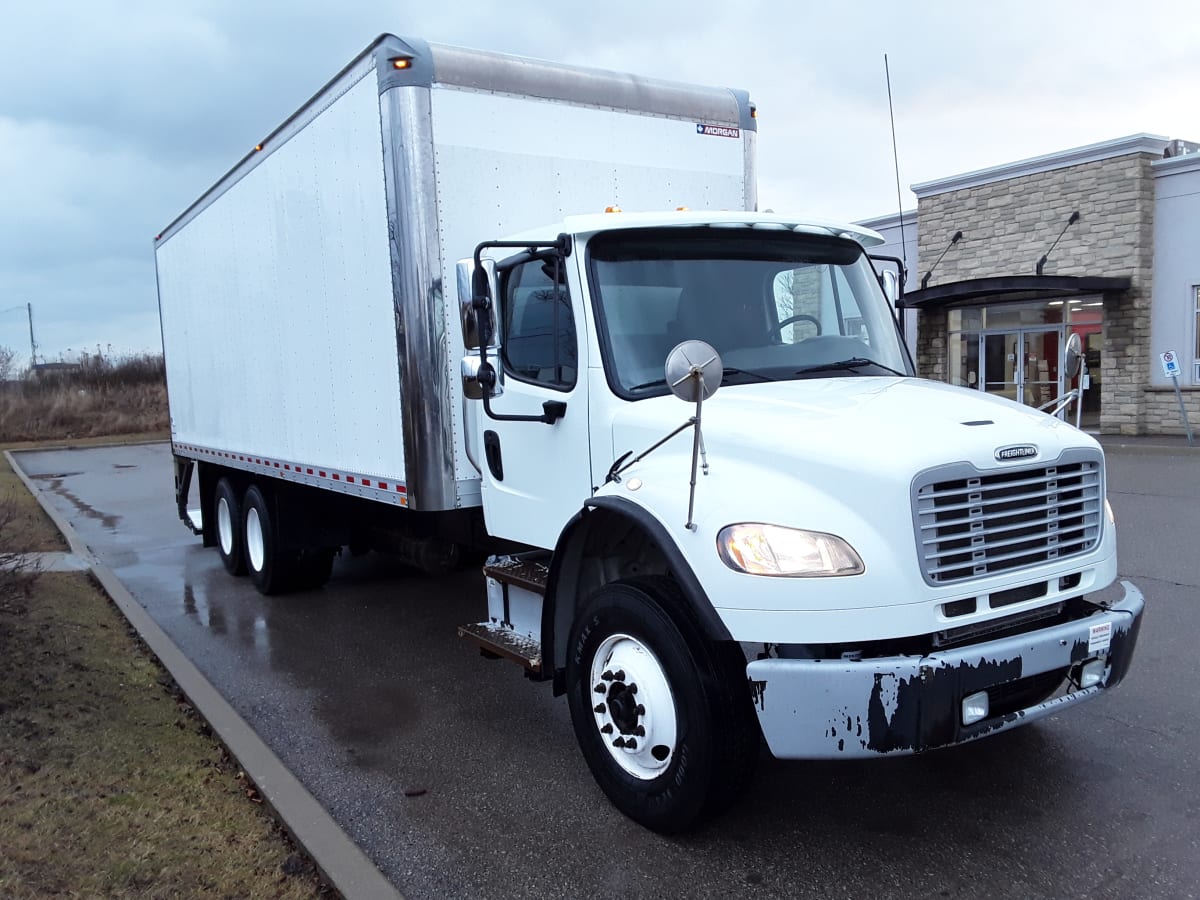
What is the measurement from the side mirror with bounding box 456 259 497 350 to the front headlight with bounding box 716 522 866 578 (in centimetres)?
192

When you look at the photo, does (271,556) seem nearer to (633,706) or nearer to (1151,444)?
(633,706)

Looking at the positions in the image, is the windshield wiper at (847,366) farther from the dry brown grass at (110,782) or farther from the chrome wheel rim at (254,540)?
the chrome wheel rim at (254,540)

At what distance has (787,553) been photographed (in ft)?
11.2

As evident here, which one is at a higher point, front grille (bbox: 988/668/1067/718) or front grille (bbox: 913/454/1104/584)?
front grille (bbox: 913/454/1104/584)

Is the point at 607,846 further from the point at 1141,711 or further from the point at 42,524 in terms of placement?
the point at 42,524

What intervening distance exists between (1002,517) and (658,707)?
1.47 m

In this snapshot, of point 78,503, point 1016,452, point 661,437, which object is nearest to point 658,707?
point 661,437

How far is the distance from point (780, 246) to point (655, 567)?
1705 millimetres

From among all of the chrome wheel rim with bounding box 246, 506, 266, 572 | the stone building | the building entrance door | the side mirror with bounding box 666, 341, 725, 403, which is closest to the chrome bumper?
the side mirror with bounding box 666, 341, 725, 403

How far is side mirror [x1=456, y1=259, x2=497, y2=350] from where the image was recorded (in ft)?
15.5

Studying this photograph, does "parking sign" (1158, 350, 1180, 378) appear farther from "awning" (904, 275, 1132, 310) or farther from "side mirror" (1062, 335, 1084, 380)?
"side mirror" (1062, 335, 1084, 380)

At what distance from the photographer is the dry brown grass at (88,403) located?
37.4m

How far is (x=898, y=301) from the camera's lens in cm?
537

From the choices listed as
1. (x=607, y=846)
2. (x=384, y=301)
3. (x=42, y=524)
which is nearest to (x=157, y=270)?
(x=42, y=524)
